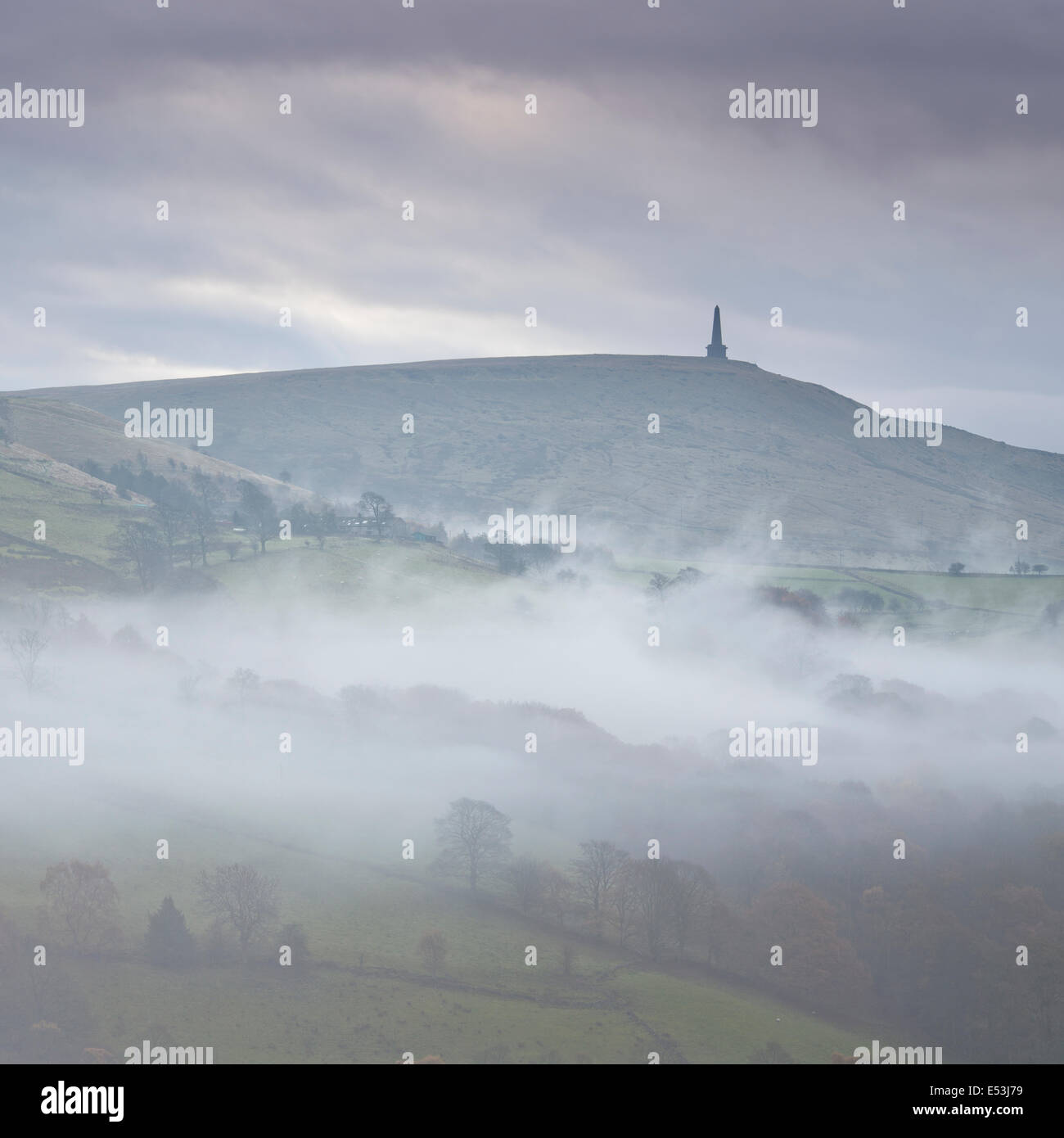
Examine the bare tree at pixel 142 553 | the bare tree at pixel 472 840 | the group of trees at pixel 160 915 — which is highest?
the bare tree at pixel 142 553

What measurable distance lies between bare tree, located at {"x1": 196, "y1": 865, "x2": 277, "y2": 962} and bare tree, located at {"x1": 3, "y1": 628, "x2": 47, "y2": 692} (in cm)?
5385

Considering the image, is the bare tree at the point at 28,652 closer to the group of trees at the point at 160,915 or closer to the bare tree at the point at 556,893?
the group of trees at the point at 160,915

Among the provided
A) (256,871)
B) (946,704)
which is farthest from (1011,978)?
(946,704)

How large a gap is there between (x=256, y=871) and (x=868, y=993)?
53518mm

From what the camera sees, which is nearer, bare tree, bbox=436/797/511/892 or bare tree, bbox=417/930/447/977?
bare tree, bbox=417/930/447/977

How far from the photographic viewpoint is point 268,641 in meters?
166

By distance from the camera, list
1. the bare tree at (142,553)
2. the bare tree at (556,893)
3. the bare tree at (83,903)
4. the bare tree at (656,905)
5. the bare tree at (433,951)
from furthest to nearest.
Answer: the bare tree at (142,553) → the bare tree at (556,893) → the bare tree at (656,905) → the bare tree at (433,951) → the bare tree at (83,903)

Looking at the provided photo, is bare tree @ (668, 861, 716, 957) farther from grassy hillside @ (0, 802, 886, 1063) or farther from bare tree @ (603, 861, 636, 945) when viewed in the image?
grassy hillside @ (0, 802, 886, 1063)

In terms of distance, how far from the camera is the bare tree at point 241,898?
8419 cm

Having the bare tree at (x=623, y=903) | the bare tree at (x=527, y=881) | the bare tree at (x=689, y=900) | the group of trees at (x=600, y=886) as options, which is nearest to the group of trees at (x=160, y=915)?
the group of trees at (x=600, y=886)

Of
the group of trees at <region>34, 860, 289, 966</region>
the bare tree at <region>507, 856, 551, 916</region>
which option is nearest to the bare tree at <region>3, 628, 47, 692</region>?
the group of trees at <region>34, 860, 289, 966</region>

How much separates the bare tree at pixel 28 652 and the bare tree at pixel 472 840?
2261 inches

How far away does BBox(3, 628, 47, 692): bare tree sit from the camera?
133250mm
